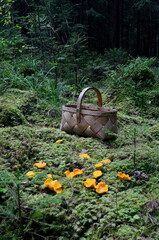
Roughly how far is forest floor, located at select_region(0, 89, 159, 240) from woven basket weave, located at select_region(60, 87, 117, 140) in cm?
12

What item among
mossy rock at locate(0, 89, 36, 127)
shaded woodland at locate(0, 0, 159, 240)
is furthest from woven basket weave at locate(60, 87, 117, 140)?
mossy rock at locate(0, 89, 36, 127)

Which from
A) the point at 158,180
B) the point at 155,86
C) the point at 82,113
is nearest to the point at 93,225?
the point at 158,180

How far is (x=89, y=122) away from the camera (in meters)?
2.47

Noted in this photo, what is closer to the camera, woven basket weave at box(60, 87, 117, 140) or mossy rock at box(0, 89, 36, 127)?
woven basket weave at box(60, 87, 117, 140)

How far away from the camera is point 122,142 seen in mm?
2404

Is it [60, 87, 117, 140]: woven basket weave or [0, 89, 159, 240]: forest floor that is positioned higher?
[60, 87, 117, 140]: woven basket weave

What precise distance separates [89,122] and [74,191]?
3.88 feet

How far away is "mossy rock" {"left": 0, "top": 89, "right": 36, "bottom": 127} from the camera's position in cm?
264

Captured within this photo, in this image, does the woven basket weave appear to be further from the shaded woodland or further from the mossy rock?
the mossy rock

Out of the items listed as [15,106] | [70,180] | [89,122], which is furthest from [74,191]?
[15,106]

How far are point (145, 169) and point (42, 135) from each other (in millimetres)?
1218

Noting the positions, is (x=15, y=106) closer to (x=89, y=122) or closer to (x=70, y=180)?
(x=89, y=122)

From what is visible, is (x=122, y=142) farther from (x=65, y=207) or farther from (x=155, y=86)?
(x=155, y=86)

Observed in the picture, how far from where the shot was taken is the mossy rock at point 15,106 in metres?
2.64
